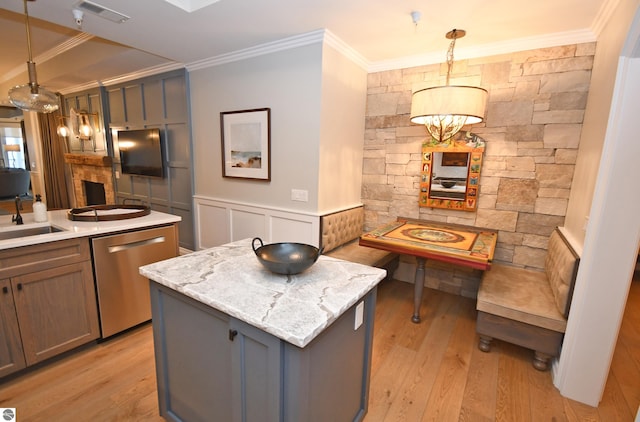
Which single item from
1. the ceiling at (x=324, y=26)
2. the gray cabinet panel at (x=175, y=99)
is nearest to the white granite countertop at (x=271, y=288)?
the ceiling at (x=324, y=26)

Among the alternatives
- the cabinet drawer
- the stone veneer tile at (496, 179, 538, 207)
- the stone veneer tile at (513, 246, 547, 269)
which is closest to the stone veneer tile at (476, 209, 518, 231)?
the stone veneer tile at (496, 179, 538, 207)

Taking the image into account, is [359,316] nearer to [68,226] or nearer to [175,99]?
[68,226]

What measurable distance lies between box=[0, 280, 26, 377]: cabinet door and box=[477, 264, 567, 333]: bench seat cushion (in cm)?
321

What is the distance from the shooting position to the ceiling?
2.25 m

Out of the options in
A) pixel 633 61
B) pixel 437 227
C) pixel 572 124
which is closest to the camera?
pixel 633 61

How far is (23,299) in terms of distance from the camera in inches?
75.0

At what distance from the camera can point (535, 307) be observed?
2197 mm

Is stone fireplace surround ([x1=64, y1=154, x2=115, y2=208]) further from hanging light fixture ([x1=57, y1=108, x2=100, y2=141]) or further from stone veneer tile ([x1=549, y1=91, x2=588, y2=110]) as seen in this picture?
stone veneer tile ([x1=549, y1=91, x2=588, y2=110])

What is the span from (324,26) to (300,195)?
1.57 metres

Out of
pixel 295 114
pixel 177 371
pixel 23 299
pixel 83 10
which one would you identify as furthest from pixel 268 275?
pixel 83 10

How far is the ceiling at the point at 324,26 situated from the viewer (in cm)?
225

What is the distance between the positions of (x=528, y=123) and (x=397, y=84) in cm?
138

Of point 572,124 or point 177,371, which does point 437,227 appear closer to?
point 572,124

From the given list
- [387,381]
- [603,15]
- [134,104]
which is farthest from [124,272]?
[603,15]
